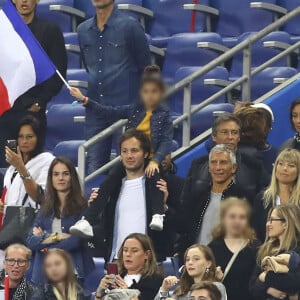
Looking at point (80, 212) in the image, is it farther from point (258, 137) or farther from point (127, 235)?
point (258, 137)

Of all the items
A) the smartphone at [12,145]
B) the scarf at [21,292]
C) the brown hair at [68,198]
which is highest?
the smartphone at [12,145]

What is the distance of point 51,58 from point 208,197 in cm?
217

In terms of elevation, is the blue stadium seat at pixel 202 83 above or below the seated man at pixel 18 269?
above

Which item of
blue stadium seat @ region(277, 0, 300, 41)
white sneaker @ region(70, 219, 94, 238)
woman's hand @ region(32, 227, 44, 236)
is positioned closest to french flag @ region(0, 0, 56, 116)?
woman's hand @ region(32, 227, 44, 236)

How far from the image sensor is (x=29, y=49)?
12.0 metres

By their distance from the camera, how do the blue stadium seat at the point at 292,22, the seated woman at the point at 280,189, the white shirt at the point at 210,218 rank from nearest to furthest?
1. the seated woman at the point at 280,189
2. the white shirt at the point at 210,218
3. the blue stadium seat at the point at 292,22

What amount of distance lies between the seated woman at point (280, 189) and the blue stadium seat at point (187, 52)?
3.16m

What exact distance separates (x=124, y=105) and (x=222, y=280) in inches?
90.8

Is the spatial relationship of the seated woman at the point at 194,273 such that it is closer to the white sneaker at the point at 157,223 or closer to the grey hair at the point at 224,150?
the white sneaker at the point at 157,223

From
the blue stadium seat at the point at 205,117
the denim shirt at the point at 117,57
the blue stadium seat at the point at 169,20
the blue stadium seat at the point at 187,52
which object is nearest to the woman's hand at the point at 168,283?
the denim shirt at the point at 117,57

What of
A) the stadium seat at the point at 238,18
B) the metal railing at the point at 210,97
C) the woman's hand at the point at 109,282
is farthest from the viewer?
the stadium seat at the point at 238,18

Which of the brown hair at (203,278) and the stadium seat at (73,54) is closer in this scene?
the brown hair at (203,278)

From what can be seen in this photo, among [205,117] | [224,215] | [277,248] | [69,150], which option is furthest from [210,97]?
[277,248]

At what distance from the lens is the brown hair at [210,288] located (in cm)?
984
